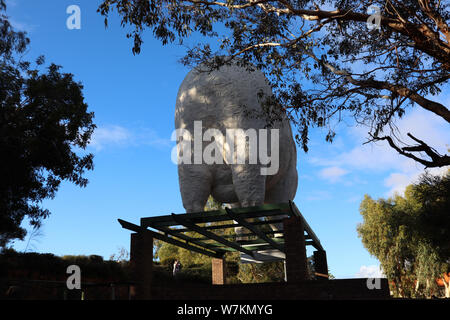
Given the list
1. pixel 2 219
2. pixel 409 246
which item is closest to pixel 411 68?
pixel 2 219

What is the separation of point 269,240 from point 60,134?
871cm

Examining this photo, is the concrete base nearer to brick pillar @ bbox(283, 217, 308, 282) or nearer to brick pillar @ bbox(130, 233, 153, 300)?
brick pillar @ bbox(130, 233, 153, 300)

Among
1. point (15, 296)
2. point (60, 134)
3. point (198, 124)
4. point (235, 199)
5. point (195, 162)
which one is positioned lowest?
point (15, 296)

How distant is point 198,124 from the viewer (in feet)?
36.6

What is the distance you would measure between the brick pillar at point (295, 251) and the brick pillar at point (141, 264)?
9.63ft

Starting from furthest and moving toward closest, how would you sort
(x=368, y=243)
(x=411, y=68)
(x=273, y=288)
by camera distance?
(x=368, y=243)
(x=411, y=68)
(x=273, y=288)

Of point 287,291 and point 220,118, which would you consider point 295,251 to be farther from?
point 220,118

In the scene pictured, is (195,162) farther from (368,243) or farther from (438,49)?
(368,243)

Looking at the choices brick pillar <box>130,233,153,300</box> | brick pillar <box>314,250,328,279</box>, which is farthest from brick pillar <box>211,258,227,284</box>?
brick pillar <box>130,233,153,300</box>

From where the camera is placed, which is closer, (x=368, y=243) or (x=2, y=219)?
(x=2, y=219)

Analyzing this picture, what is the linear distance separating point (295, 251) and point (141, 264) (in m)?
3.23

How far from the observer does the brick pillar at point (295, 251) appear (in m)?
8.19

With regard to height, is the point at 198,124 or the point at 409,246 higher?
the point at 198,124

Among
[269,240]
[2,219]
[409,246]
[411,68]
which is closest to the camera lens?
[411,68]
